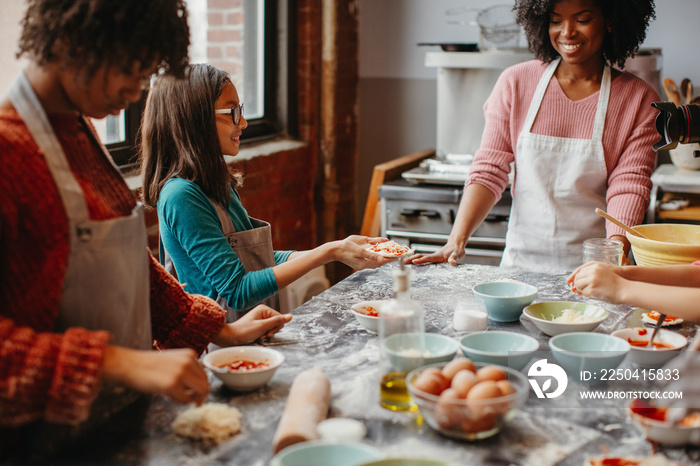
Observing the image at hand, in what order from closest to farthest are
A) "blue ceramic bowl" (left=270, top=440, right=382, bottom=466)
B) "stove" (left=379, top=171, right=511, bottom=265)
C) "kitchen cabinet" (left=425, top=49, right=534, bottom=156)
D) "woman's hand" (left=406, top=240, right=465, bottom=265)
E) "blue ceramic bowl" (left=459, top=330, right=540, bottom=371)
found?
1. "blue ceramic bowl" (left=270, top=440, right=382, bottom=466)
2. "blue ceramic bowl" (left=459, top=330, right=540, bottom=371)
3. "woman's hand" (left=406, top=240, right=465, bottom=265)
4. "stove" (left=379, top=171, right=511, bottom=265)
5. "kitchen cabinet" (left=425, top=49, right=534, bottom=156)

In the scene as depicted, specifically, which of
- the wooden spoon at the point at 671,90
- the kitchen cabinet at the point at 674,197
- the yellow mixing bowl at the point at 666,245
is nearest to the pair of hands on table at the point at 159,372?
the yellow mixing bowl at the point at 666,245

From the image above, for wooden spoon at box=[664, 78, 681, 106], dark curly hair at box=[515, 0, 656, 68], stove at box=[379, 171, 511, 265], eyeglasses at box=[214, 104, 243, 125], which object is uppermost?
dark curly hair at box=[515, 0, 656, 68]

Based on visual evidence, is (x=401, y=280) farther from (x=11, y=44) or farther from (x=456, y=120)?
(x=456, y=120)

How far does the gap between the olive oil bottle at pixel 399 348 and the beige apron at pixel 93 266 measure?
0.45 m

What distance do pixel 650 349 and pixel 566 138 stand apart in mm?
1248

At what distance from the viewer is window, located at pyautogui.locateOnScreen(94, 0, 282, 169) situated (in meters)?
3.42

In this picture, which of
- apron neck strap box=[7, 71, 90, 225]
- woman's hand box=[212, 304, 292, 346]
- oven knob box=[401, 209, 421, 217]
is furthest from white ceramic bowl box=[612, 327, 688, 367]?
oven knob box=[401, 209, 421, 217]

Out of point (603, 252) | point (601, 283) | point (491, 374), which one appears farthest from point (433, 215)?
point (491, 374)

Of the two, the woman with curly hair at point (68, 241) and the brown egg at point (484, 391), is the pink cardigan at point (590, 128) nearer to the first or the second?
the brown egg at point (484, 391)

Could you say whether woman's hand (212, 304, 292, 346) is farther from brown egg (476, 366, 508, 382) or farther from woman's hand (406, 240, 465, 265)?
woman's hand (406, 240, 465, 265)

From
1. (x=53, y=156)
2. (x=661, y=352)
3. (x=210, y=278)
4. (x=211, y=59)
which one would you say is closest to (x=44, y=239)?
(x=53, y=156)

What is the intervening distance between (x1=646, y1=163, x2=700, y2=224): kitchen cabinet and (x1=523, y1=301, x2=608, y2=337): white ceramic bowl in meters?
1.69

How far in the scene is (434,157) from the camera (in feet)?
13.5

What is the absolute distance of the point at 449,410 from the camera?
111 cm
